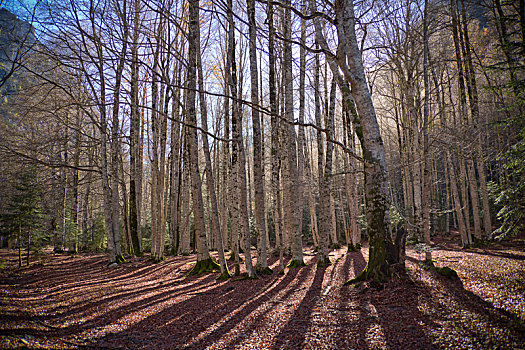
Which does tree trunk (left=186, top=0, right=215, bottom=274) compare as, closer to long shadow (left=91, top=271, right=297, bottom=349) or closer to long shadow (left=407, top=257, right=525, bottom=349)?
long shadow (left=91, top=271, right=297, bottom=349)

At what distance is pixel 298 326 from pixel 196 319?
1936 mm

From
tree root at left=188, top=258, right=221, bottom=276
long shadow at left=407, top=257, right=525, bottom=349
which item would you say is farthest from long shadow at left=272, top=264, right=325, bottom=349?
tree root at left=188, top=258, right=221, bottom=276

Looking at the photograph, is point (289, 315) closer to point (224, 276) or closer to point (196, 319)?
point (196, 319)

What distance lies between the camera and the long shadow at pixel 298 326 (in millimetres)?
3436

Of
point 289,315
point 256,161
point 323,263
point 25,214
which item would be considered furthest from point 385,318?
point 25,214

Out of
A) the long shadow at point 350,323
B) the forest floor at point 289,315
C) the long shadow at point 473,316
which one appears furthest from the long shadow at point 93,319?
the long shadow at point 473,316

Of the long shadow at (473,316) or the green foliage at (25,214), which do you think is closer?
the long shadow at (473,316)

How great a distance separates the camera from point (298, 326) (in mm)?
3961

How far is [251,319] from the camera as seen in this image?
4.56m

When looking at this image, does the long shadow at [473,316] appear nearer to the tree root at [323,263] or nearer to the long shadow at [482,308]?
the long shadow at [482,308]

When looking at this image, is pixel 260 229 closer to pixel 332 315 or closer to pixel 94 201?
pixel 332 315

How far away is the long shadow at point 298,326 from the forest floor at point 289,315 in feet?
0.05

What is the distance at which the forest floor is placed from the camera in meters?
3.16

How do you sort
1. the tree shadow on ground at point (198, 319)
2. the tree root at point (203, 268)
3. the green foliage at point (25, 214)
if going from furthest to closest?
the green foliage at point (25, 214) → the tree root at point (203, 268) → the tree shadow on ground at point (198, 319)
